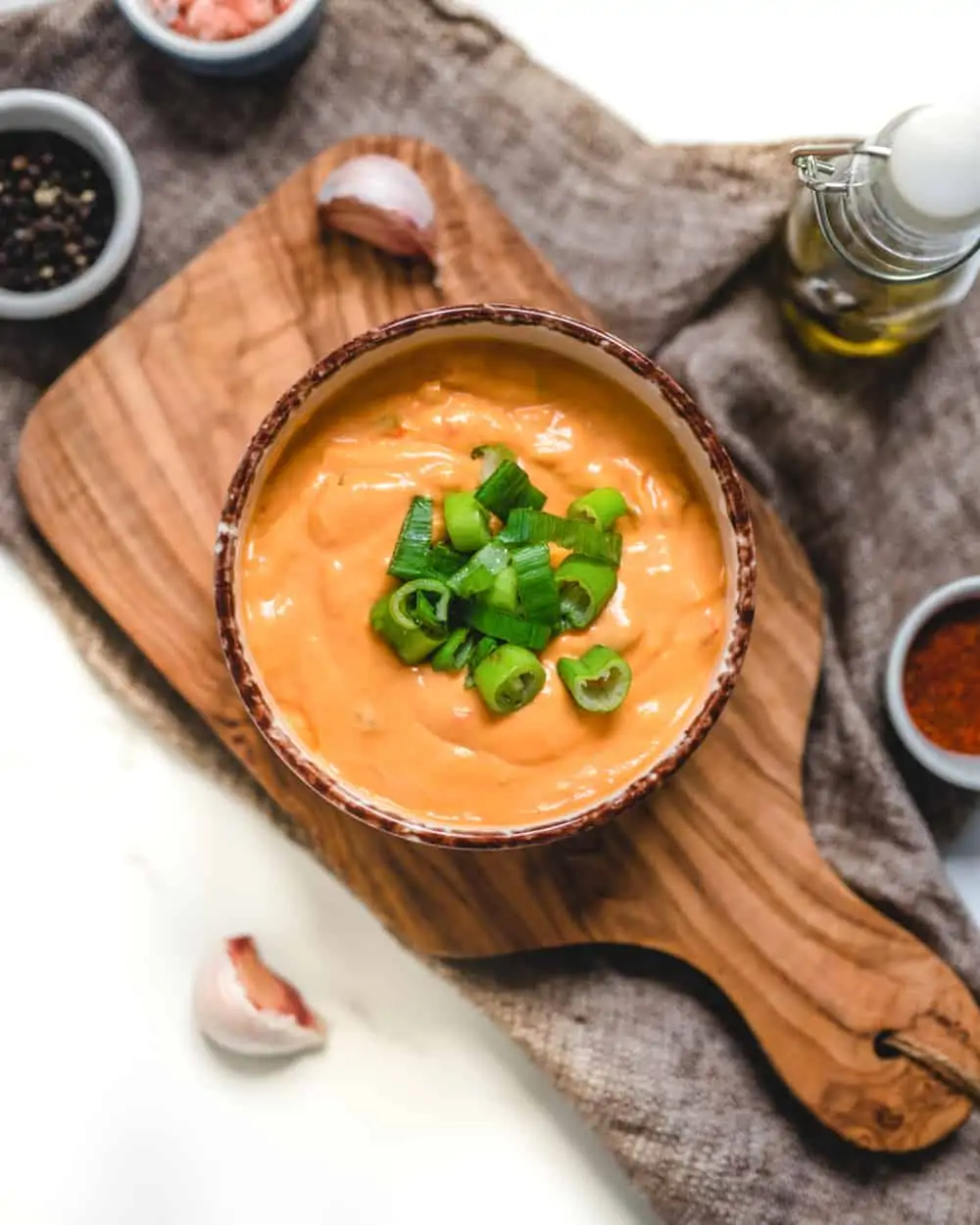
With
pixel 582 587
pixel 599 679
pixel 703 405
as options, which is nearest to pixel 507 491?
pixel 582 587

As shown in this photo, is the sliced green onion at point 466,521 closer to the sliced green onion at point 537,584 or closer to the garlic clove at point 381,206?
the sliced green onion at point 537,584

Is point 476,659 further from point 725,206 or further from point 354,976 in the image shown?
point 725,206

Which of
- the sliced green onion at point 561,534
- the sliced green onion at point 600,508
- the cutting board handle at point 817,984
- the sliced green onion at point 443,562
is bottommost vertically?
the cutting board handle at point 817,984

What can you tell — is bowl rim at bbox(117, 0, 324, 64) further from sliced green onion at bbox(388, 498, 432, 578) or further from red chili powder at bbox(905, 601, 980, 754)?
red chili powder at bbox(905, 601, 980, 754)

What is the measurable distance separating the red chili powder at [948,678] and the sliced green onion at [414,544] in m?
0.86

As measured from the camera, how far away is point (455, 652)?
1.80 metres

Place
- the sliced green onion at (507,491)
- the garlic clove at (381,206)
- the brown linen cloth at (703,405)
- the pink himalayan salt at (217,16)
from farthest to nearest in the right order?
the pink himalayan salt at (217,16), the brown linen cloth at (703,405), the garlic clove at (381,206), the sliced green onion at (507,491)

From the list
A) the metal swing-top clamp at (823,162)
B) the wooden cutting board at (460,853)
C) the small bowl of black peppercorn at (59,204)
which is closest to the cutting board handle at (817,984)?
the wooden cutting board at (460,853)

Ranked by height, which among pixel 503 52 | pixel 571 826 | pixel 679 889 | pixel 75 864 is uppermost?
→ pixel 503 52

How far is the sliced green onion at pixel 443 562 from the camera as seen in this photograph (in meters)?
1.78

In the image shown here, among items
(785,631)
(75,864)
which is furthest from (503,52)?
(75,864)

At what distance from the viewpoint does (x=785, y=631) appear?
2029 millimetres

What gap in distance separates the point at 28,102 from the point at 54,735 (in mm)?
1045

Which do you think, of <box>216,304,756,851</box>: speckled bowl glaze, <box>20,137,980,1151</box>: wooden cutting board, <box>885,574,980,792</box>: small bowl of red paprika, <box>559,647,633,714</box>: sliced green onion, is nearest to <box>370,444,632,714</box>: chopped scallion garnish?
<box>559,647,633,714</box>: sliced green onion
